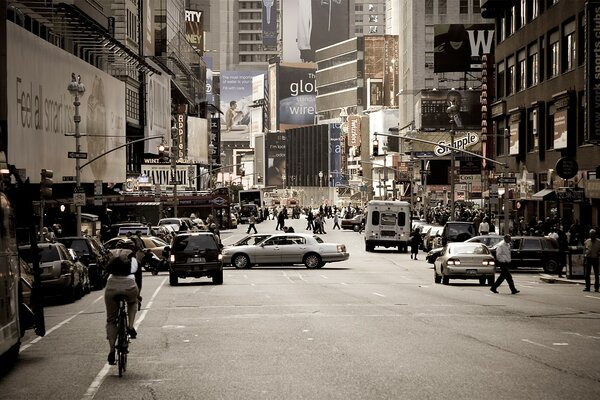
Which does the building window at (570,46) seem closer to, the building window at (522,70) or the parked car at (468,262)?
the building window at (522,70)

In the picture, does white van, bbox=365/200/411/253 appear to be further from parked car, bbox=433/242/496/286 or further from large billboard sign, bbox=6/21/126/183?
parked car, bbox=433/242/496/286

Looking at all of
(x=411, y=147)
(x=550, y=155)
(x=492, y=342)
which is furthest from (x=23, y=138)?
(x=411, y=147)

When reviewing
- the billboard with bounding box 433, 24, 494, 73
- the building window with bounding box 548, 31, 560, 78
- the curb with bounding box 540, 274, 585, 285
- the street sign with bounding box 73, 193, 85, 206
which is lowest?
the curb with bounding box 540, 274, 585, 285

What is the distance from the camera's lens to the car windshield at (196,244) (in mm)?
38688

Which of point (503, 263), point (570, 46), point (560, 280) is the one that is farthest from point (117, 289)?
point (570, 46)

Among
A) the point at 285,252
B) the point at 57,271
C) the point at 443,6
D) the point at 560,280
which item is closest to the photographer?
the point at 57,271

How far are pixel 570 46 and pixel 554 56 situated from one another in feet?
13.1

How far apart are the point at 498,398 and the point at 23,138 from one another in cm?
4921

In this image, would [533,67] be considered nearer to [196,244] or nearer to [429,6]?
[196,244]

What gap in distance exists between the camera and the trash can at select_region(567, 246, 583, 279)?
4088cm

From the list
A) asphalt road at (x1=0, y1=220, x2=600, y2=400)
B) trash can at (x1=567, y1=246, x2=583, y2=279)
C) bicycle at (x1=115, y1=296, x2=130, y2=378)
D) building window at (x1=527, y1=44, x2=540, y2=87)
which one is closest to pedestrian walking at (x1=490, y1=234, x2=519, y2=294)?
asphalt road at (x1=0, y1=220, x2=600, y2=400)

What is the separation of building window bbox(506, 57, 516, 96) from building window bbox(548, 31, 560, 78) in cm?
1014

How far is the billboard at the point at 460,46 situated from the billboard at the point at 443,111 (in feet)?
15.3

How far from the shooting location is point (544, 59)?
70.4 m
